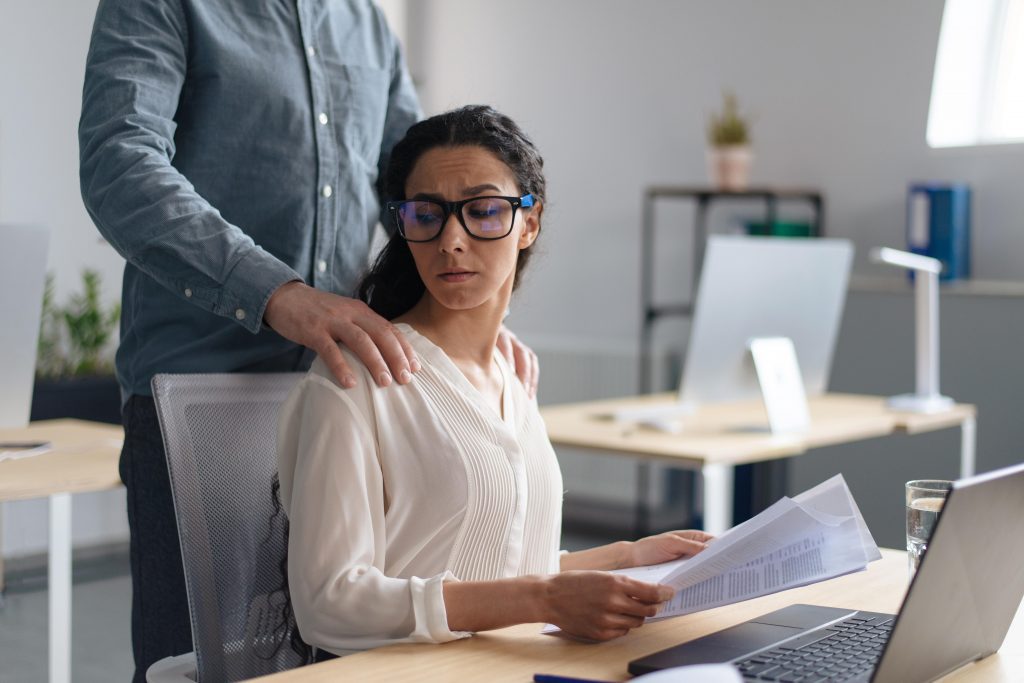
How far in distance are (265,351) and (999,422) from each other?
10.5 ft

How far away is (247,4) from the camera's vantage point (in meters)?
1.72

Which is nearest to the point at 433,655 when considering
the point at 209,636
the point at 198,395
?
the point at 209,636

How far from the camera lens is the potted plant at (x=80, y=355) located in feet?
14.6

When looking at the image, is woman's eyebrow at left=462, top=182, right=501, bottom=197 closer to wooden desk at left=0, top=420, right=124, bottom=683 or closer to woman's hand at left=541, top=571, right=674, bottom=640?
woman's hand at left=541, top=571, right=674, bottom=640

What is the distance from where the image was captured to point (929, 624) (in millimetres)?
1042

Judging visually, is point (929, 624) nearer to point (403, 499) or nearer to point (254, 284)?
point (403, 499)

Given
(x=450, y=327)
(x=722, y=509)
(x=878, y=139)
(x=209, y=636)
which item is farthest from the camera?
(x=878, y=139)

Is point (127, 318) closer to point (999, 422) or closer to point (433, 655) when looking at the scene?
point (433, 655)

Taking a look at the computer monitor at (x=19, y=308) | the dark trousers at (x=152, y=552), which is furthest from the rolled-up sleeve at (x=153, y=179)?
the computer monitor at (x=19, y=308)

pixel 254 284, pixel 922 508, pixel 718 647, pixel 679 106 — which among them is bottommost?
pixel 718 647

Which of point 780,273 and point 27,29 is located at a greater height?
point 27,29

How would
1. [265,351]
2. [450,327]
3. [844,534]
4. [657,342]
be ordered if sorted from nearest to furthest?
[844,534]
[450,327]
[265,351]
[657,342]

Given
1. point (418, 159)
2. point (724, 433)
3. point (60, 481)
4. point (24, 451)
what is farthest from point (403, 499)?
point (724, 433)

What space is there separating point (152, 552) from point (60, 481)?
0.63 metres
